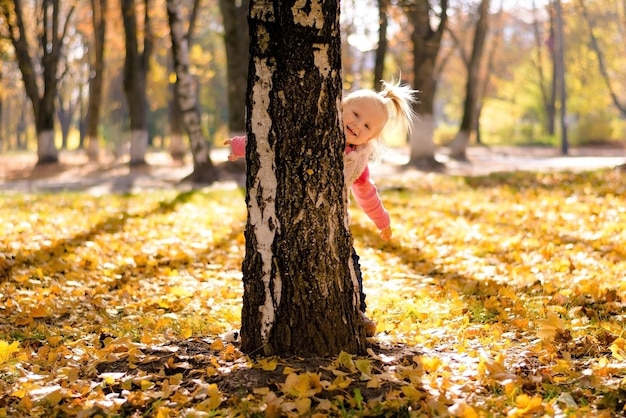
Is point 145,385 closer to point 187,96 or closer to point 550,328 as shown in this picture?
point 550,328

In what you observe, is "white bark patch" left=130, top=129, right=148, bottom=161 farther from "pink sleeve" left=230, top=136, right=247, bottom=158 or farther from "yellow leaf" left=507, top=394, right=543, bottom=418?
"yellow leaf" left=507, top=394, right=543, bottom=418

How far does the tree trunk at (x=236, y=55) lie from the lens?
1598cm

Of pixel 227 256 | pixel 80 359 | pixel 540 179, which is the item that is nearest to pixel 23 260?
pixel 227 256

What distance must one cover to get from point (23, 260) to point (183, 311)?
200 cm

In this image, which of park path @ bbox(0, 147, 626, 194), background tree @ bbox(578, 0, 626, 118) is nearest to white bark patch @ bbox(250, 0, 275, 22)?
park path @ bbox(0, 147, 626, 194)

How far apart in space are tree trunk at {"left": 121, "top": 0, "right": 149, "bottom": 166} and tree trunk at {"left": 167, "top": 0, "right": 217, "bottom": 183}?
5.59 metres

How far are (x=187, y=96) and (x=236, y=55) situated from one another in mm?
2319

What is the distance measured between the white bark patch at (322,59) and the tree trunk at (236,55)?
12.7 meters

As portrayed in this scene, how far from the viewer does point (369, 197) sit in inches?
168

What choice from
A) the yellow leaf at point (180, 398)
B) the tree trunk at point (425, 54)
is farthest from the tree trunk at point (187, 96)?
the yellow leaf at point (180, 398)

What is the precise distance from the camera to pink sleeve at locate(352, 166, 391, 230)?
4.20 meters

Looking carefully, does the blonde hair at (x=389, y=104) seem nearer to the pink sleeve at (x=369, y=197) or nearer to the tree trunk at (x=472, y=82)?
the pink sleeve at (x=369, y=197)

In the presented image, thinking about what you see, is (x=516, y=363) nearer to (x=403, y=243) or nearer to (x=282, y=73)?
(x=282, y=73)

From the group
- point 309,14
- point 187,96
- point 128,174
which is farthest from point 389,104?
point 128,174
